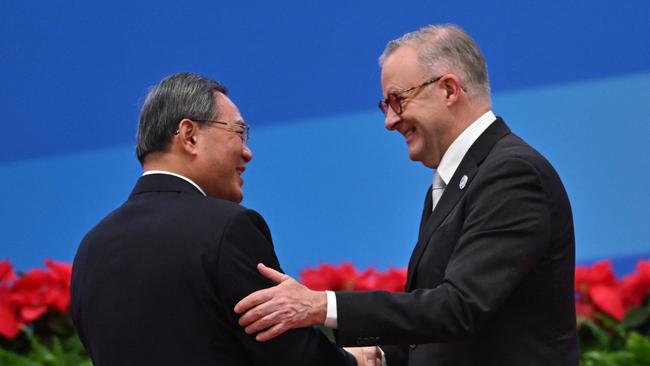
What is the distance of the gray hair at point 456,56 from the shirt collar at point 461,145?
0.21 feet

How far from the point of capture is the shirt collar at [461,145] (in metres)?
2.72

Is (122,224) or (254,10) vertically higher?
(254,10)

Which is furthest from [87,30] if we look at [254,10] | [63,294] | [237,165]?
[237,165]

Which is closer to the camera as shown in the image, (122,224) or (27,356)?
(122,224)

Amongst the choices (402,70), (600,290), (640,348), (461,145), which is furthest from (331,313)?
(600,290)

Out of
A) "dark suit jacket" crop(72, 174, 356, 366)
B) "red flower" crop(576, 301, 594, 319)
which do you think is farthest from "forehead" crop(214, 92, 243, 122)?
"red flower" crop(576, 301, 594, 319)

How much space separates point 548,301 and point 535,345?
95 mm

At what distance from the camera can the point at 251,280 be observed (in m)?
2.45

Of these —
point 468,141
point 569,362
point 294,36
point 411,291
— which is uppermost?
point 294,36

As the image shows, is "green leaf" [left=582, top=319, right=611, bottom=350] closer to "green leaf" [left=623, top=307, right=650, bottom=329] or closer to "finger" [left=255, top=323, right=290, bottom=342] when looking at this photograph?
"green leaf" [left=623, top=307, right=650, bottom=329]

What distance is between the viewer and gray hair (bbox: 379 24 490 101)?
2734mm

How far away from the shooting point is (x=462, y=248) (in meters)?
2.46

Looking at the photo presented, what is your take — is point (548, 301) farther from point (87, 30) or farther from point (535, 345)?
point (87, 30)

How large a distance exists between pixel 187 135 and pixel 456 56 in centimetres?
62
